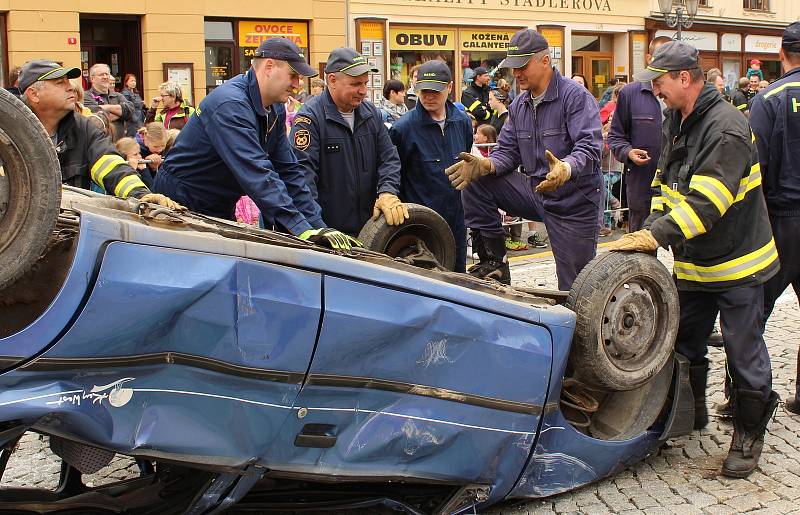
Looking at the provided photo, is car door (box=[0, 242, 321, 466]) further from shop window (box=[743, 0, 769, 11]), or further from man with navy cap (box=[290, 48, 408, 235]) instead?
shop window (box=[743, 0, 769, 11])

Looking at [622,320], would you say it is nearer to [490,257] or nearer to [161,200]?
[161,200]

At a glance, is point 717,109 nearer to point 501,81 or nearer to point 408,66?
point 501,81

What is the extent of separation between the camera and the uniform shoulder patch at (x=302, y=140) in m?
5.60

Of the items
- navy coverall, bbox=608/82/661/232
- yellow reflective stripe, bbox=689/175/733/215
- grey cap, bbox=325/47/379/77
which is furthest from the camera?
navy coverall, bbox=608/82/661/232

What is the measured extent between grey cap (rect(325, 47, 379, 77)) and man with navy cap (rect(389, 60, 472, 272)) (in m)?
0.63

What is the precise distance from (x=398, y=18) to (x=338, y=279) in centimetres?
1887

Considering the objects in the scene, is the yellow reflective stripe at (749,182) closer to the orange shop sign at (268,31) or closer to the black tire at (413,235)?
the black tire at (413,235)

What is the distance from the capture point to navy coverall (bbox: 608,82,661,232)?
7414 mm

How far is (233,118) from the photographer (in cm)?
452

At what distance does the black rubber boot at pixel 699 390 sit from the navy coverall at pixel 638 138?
2777 mm

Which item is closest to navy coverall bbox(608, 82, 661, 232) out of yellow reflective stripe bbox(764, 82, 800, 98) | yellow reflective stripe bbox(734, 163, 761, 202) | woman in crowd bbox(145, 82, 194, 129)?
yellow reflective stripe bbox(764, 82, 800, 98)

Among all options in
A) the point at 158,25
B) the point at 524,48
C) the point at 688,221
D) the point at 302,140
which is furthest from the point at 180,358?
the point at 158,25

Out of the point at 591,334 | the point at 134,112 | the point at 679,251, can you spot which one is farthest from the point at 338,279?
the point at 134,112

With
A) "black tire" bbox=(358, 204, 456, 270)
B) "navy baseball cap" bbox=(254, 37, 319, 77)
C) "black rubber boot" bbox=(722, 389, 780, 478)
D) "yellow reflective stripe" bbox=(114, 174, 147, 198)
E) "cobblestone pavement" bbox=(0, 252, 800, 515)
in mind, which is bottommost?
"cobblestone pavement" bbox=(0, 252, 800, 515)
